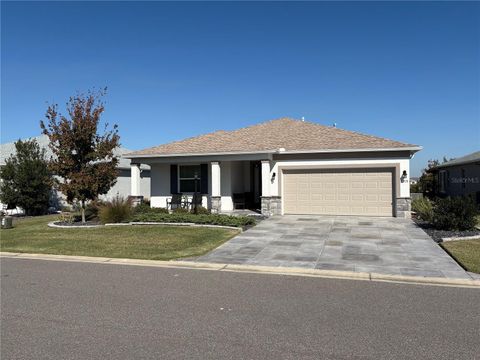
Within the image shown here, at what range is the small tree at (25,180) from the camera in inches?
890

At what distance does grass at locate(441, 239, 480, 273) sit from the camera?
9.31 meters

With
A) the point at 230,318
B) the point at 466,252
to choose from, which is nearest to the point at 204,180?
the point at 466,252

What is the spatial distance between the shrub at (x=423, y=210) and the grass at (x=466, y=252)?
3.53 metres

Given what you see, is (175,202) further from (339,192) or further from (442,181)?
(442,181)

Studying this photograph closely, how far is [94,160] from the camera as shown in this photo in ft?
57.6

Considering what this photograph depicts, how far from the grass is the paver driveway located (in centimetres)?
22

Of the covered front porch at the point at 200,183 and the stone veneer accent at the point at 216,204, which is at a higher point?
the covered front porch at the point at 200,183

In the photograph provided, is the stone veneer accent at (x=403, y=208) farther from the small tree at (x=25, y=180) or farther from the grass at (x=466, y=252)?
the small tree at (x=25, y=180)

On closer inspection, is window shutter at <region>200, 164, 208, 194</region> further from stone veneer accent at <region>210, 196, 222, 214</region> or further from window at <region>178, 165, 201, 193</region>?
stone veneer accent at <region>210, 196, 222, 214</region>

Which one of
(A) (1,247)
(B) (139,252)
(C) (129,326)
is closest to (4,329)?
(C) (129,326)

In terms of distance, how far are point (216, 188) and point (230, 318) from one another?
46.3 ft

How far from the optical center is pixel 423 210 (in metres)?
17.2

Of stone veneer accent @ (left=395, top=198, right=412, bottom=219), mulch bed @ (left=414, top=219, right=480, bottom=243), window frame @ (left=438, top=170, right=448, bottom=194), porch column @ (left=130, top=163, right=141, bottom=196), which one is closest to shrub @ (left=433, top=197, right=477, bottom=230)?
mulch bed @ (left=414, top=219, right=480, bottom=243)

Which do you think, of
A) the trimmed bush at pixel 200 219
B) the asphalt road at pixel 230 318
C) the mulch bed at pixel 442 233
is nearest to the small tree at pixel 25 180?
the trimmed bush at pixel 200 219
